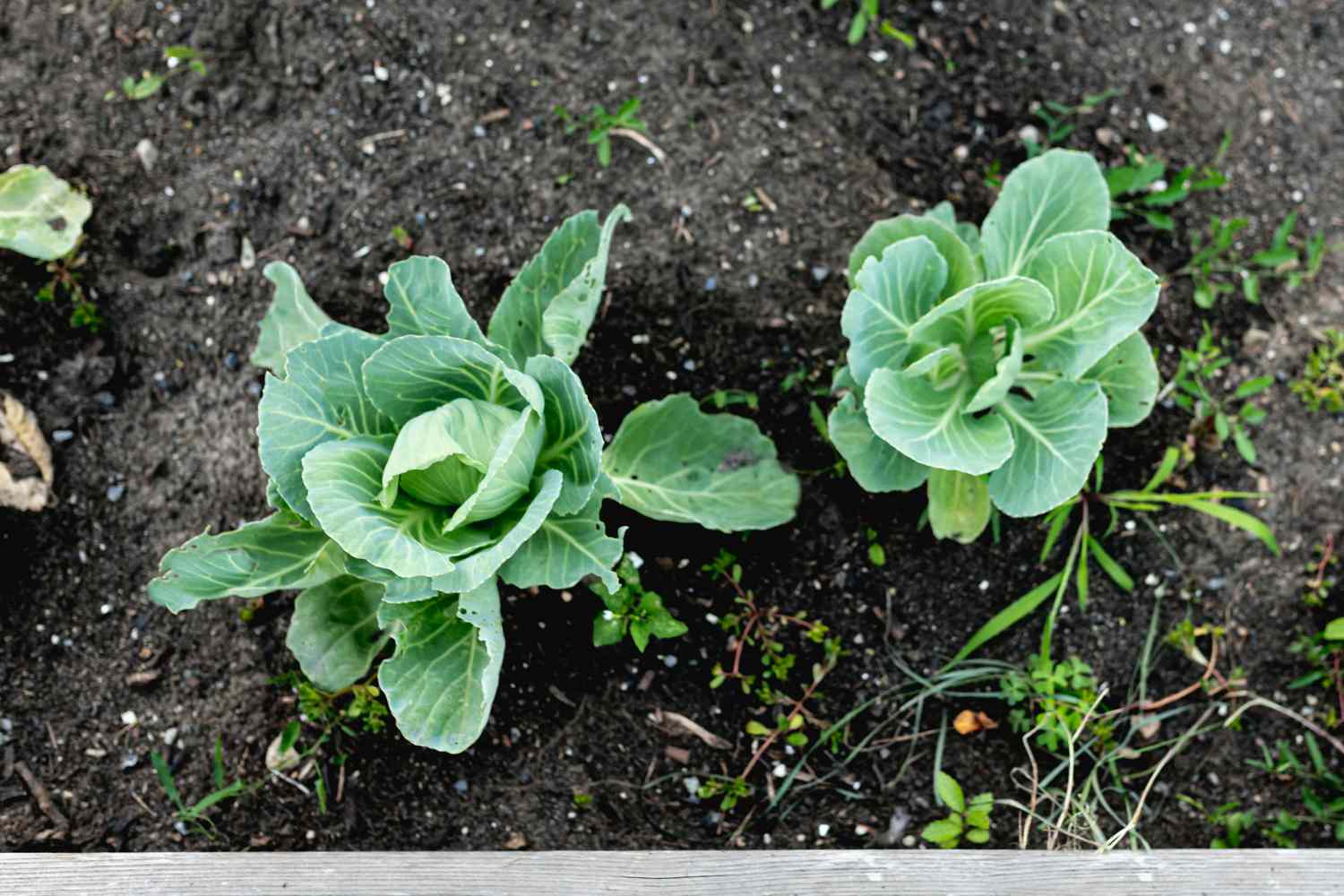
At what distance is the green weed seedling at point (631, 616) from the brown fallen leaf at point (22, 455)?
143 centimetres

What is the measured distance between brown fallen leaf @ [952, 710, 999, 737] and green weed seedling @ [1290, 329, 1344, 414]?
1299 millimetres

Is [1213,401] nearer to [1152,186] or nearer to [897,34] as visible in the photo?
[1152,186]

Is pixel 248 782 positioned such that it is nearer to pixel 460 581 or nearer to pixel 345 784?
pixel 345 784

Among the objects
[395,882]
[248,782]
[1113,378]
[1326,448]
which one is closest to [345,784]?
[248,782]

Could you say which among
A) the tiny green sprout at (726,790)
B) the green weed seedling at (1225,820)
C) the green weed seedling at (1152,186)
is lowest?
the green weed seedling at (1225,820)

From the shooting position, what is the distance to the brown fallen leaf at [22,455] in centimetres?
274

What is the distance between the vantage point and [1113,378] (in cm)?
253

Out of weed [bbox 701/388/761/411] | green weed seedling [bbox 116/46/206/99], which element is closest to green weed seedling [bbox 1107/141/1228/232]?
weed [bbox 701/388/761/411]

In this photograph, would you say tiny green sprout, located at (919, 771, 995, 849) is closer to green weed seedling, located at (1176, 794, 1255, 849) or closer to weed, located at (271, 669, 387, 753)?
green weed seedling, located at (1176, 794, 1255, 849)

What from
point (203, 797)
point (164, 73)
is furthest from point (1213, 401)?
point (164, 73)

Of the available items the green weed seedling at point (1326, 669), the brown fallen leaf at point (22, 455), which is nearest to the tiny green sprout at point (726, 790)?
the green weed seedling at point (1326, 669)

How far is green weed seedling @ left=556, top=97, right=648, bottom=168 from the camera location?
299 centimetres

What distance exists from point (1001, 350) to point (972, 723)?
0.94m

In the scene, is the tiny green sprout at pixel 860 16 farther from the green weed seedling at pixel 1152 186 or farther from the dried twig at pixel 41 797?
the dried twig at pixel 41 797
